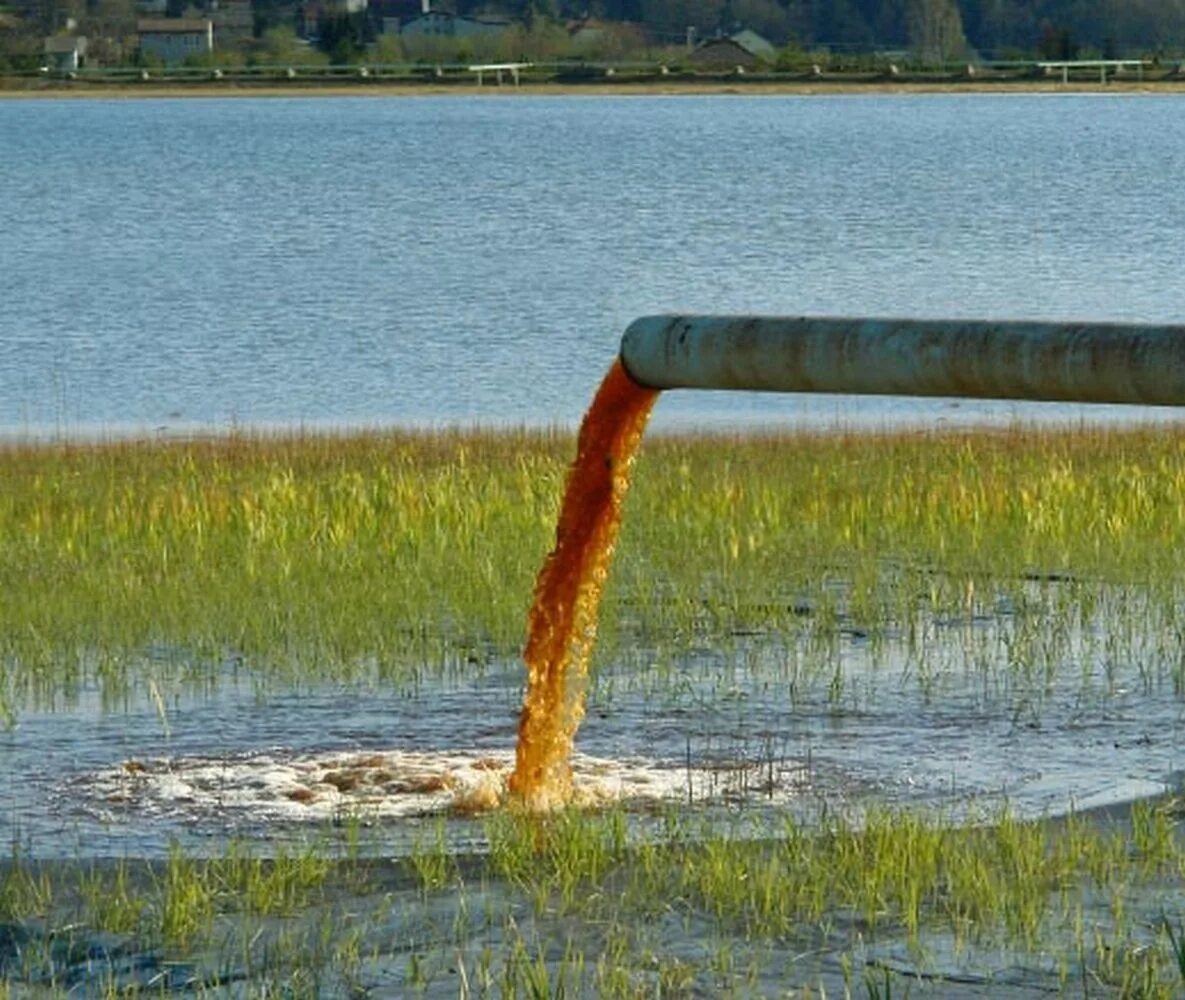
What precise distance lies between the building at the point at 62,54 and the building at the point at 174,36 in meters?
10.3

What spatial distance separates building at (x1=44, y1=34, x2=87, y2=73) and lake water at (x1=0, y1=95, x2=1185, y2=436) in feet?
161

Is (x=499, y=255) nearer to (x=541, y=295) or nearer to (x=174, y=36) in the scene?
(x=541, y=295)

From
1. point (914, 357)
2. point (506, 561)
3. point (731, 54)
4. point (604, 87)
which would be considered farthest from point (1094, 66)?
point (914, 357)

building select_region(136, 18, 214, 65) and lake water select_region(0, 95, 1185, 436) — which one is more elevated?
lake water select_region(0, 95, 1185, 436)

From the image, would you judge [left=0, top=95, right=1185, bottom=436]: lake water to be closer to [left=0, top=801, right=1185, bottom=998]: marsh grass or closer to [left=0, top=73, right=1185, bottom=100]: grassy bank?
[left=0, top=801, right=1185, bottom=998]: marsh grass

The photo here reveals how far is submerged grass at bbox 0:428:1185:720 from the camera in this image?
11086 mm

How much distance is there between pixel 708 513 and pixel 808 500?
0.95 metres

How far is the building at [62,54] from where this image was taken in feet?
546

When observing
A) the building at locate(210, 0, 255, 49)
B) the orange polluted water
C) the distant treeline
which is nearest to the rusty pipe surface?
the orange polluted water

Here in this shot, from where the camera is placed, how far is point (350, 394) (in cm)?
3262

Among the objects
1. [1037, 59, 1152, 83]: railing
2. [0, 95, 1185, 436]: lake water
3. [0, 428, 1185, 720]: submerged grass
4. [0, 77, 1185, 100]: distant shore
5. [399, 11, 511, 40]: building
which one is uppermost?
[0, 428, 1185, 720]: submerged grass

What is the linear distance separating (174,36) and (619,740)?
176616mm

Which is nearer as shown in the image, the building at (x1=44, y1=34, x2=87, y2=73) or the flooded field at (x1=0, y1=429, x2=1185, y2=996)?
the flooded field at (x1=0, y1=429, x2=1185, y2=996)

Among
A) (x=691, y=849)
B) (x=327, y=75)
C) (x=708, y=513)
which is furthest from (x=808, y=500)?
(x=327, y=75)
